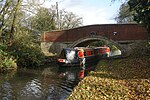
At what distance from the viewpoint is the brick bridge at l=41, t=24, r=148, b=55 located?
81.5 ft

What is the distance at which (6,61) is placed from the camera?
1802cm

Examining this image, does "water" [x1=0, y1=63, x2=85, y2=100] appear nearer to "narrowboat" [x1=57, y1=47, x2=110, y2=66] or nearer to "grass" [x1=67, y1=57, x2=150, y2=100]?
"grass" [x1=67, y1=57, x2=150, y2=100]

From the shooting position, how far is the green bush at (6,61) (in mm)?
17828

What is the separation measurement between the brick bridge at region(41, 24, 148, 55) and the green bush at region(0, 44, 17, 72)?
8823 millimetres

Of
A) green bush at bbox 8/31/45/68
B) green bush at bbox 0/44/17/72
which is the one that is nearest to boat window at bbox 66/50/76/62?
green bush at bbox 8/31/45/68

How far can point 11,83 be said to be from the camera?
44.4 feet

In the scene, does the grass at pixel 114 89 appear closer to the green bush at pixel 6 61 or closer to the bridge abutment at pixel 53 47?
the green bush at pixel 6 61

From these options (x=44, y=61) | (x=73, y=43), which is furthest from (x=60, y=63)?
(x=73, y=43)

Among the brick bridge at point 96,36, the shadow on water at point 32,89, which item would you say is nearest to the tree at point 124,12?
the brick bridge at point 96,36

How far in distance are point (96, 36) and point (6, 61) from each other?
482 inches

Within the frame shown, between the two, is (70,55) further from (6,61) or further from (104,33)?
(6,61)

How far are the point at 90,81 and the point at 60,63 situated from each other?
13258mm

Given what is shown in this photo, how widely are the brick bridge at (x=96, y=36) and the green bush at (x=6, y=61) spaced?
8823mm

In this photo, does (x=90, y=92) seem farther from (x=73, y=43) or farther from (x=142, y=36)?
(x=73, y=43)
